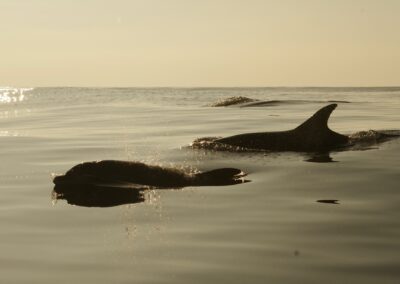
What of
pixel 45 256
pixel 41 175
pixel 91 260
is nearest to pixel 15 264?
pixel 45 256

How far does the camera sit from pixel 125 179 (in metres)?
11.3

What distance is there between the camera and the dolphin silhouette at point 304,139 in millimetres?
15048

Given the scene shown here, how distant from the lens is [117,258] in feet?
21.6

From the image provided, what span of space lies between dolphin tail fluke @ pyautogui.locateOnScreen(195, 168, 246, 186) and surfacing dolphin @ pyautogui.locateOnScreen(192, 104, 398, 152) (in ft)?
10.1

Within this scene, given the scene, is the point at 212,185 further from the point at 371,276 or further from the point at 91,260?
the point at 371,276

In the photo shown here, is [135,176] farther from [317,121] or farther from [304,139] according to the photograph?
[317,121]

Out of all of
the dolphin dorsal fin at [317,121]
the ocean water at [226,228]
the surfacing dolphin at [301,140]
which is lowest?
the ocean water at [226,228]

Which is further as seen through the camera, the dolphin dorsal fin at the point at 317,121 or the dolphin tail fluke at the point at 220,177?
the dolphin dorsal fin at the point at 317,121

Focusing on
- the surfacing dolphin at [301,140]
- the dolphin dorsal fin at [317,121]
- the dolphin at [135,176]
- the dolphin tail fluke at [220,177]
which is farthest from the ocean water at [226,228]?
the dolphin dorsal fin at [317,121]

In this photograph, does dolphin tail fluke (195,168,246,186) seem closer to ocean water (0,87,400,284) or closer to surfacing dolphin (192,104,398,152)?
ocean water (0,87,400,284)

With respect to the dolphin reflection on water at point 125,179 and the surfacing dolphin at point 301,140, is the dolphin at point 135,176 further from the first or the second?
the surfacing dolphin at point 301,140

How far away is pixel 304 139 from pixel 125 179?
220 inches

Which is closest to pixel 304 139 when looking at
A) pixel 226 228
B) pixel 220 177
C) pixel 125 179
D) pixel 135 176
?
pixel 220 177

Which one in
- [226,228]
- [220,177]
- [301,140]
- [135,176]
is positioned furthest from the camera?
[301,140]
